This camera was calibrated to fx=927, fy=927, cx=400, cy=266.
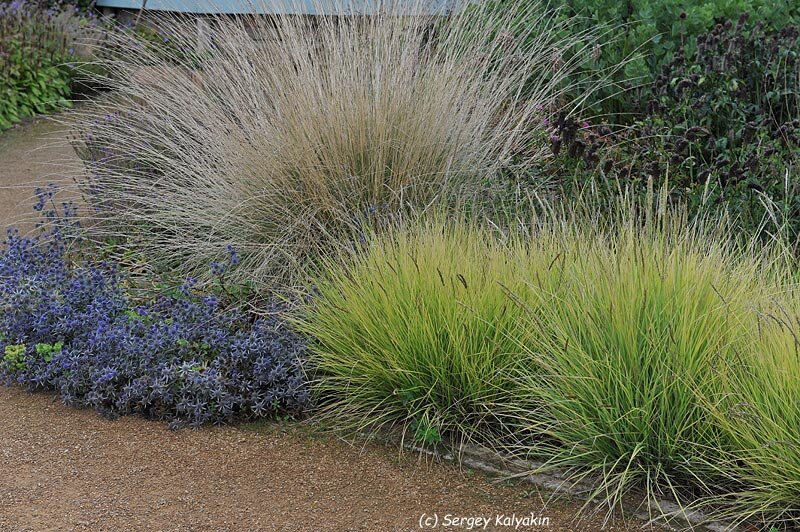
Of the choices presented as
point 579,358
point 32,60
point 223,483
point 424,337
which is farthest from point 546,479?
point 32,60

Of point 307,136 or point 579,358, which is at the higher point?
point 307,136

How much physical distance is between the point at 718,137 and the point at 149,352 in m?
3.13

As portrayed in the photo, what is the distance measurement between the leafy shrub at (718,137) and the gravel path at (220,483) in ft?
5.52

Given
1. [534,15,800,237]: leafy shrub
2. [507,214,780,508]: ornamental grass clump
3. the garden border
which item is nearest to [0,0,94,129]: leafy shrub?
[534,15,800,237]: leafy shrub

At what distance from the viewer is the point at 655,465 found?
3.12m

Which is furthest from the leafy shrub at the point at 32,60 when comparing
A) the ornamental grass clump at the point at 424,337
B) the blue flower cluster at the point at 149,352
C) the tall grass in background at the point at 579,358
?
the tall grass in background at the point at 579,358

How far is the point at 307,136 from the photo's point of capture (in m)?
4.71

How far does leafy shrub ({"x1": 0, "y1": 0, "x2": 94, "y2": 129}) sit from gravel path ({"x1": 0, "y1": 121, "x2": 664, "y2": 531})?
18.3 feet

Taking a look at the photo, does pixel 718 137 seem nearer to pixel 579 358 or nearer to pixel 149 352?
pixel 579 358

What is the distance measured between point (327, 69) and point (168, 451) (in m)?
2.42

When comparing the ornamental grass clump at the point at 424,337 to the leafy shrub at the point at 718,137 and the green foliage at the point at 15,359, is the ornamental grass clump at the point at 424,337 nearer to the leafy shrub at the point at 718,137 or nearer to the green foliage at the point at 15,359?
the leafy shrub at the point at 718,137

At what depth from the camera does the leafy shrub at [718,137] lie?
4.32m

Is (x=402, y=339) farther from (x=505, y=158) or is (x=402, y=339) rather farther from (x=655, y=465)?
(x=505, y=158)

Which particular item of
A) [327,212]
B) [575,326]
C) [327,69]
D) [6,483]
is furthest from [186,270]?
[575,326]
